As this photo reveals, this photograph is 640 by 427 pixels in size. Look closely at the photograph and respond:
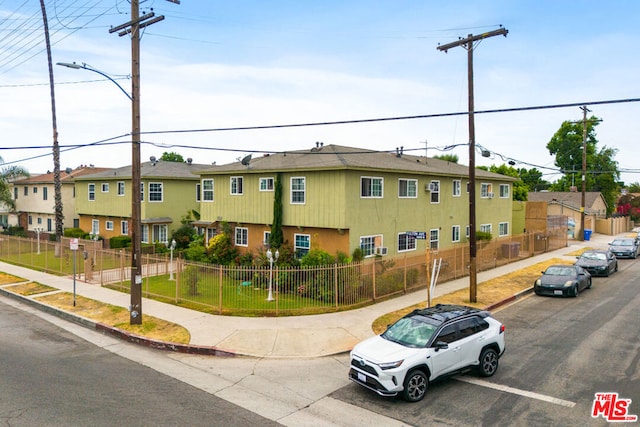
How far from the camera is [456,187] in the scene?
96.3 ft

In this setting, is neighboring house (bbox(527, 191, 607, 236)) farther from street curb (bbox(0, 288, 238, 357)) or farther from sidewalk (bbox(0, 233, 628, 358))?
street curb (bbox(0, 288, 238, 357))

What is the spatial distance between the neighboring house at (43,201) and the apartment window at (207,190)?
1976 cm

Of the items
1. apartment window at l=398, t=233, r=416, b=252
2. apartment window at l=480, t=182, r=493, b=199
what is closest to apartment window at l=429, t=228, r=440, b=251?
apartment window at l=398, t=233, r=416, b=252

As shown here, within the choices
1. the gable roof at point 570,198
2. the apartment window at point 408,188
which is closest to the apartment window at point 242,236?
the apartment window at point 408,188

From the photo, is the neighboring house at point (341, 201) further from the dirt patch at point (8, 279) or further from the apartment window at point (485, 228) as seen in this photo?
the dirt patch at point (8, 279)

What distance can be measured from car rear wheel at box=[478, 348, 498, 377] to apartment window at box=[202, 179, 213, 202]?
2085cm

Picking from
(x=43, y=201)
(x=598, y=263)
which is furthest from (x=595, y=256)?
(x=43, y=201)

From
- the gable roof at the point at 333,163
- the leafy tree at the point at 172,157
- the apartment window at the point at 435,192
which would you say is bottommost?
the apartment window at the point at 435,192

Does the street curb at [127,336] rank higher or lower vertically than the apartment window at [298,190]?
lower

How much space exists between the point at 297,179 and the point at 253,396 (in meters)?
14.6

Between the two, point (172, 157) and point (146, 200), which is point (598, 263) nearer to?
point (146, 200)

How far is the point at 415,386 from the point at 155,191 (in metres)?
28.3

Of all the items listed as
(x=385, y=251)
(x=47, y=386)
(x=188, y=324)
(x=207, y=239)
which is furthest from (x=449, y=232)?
(x=47, y=386)

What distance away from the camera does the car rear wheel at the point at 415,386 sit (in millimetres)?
8938
